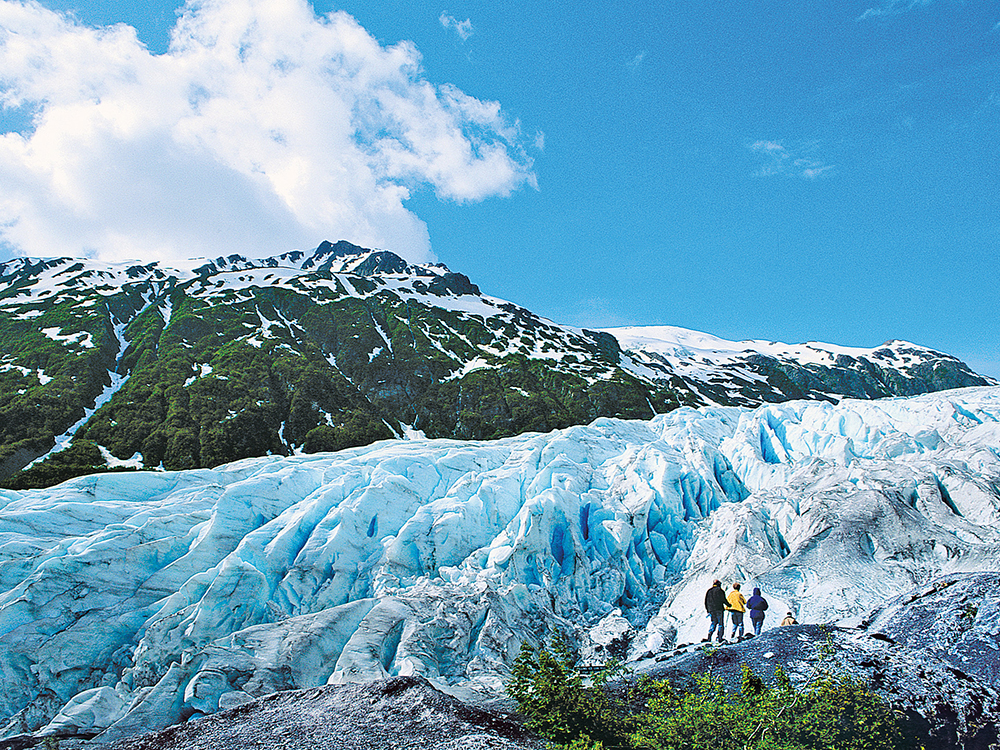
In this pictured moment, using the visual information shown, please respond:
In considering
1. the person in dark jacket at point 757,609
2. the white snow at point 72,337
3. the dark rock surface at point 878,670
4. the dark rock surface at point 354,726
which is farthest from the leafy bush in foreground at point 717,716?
the white snow at point 72,337

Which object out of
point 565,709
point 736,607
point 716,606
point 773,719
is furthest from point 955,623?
point 565,709

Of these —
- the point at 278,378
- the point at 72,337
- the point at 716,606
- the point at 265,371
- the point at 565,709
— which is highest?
the point at 72,337

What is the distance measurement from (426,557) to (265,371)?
83117 mm

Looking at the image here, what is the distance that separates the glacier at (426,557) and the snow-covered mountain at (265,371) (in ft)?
182

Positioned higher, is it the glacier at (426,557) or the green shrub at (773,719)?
the glacier at (426,557)

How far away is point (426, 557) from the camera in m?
23.7

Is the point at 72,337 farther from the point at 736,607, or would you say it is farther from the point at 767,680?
the point at 767,680

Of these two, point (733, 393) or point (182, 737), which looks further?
point (733, 393)

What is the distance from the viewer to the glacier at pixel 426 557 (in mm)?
16453

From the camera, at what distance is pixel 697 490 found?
29750 mm

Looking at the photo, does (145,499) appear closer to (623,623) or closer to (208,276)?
(623,623)

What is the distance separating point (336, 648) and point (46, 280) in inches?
6606

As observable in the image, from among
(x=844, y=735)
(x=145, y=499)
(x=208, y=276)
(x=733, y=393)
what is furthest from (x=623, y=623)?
(x=208, y=276)

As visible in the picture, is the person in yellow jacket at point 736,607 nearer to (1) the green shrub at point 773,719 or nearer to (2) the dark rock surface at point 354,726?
(1) the green shrub at point 773,719
